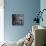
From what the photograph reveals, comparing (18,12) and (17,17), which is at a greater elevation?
(18,12)

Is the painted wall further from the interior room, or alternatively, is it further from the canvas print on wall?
the canvas print on wall

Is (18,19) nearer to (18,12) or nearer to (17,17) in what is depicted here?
(17,17)

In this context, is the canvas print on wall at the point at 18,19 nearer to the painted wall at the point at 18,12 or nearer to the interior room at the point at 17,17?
the interior room at the point at 17,17

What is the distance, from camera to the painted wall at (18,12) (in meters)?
5.36

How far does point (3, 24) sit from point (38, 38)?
3.07 metres

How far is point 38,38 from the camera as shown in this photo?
8.20ft

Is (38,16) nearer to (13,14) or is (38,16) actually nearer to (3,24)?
(13,14)

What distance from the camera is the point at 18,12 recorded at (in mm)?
5414

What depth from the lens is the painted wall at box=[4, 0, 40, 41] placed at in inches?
211

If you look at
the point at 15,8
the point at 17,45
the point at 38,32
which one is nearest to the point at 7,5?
the point at 15,8

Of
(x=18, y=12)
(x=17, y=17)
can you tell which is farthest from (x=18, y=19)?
(x=18, y=12)

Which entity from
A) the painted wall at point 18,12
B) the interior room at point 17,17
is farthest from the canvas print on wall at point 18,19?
the painted wall at point 18,12

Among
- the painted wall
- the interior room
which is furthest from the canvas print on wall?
the painted wall

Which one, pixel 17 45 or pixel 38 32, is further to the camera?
pixel 17 45
